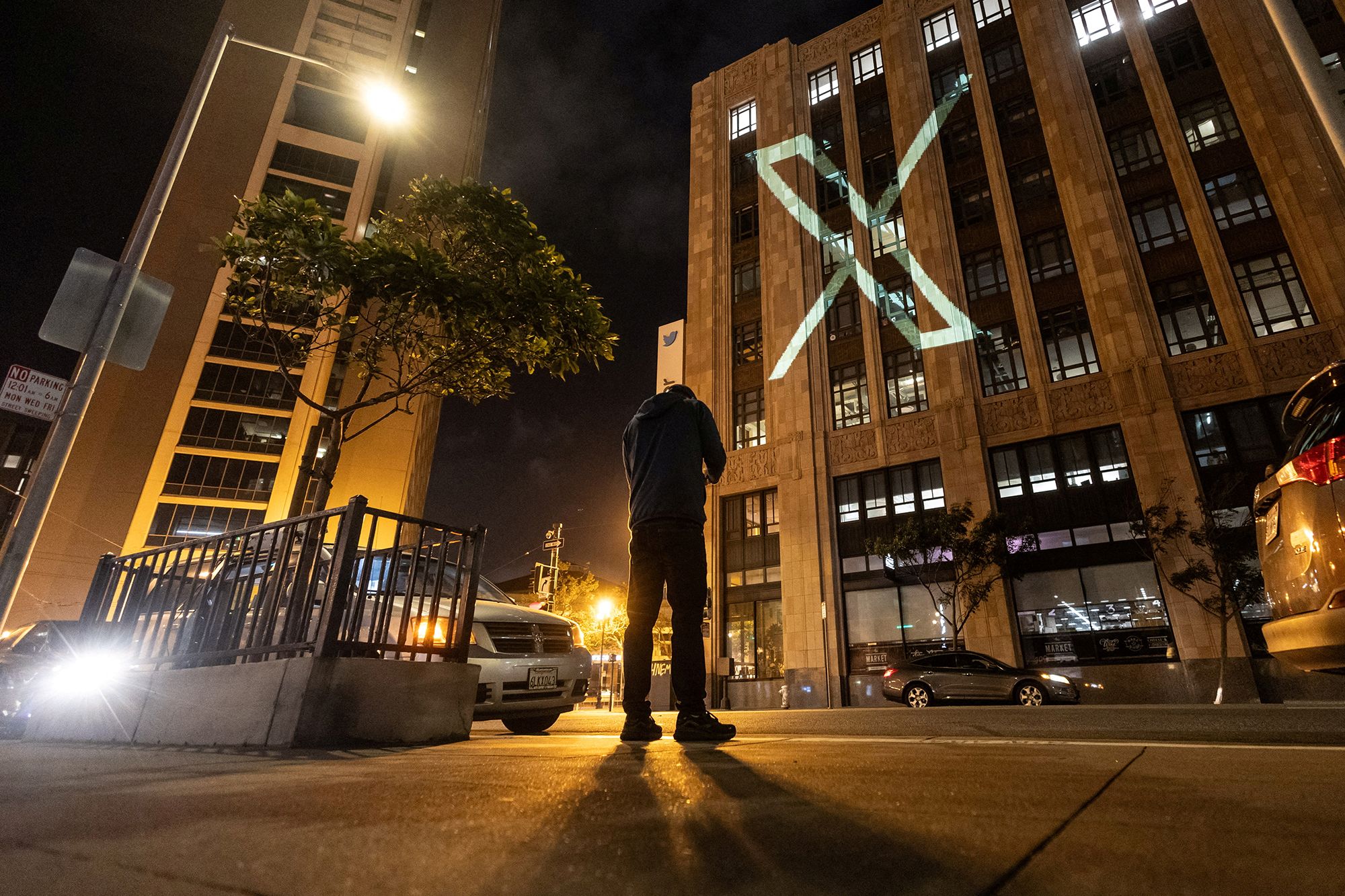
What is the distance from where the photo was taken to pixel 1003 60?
26.0 metres

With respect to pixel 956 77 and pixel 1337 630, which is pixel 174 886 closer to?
pixel 1337 630

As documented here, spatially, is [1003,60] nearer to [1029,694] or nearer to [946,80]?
[946,80]

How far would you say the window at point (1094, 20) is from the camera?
2411 centimetres

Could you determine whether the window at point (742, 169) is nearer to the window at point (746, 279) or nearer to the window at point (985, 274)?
the window at point (746, 279)

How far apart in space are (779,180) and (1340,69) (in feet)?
63.1

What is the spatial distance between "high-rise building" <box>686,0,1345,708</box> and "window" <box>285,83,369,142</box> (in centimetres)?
3535

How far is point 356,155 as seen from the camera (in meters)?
47.8

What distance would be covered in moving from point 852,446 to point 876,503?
244 cm

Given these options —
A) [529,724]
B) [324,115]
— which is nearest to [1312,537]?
[529,724]

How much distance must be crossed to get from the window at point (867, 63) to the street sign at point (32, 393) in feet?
106

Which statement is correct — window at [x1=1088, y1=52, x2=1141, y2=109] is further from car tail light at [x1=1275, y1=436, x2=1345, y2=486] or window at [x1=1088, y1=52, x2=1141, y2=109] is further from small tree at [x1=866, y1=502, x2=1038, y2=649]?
car tail light at [x1=1275, y1=436, x2=1345, y2=486]

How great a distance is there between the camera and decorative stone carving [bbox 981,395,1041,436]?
21312 millimetres

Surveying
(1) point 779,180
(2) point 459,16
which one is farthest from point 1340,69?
(2) point 459,16

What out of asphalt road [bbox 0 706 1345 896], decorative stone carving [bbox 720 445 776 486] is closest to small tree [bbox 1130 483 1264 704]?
decorative stone carving [bbox 720 445 776 486]
